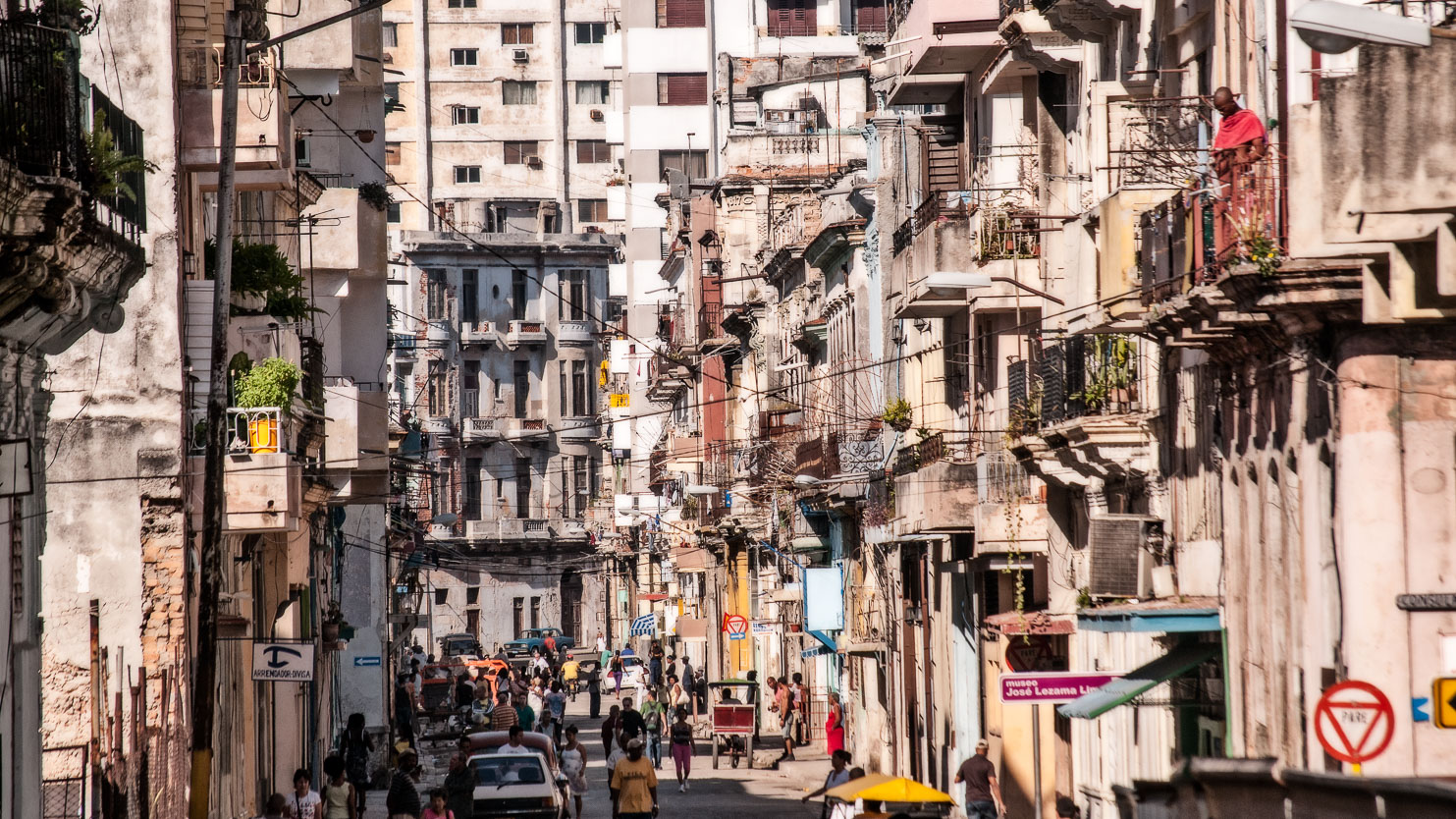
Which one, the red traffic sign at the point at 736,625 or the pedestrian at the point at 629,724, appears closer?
the pedestrian at the point at 629,724

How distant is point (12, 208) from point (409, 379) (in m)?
86.5

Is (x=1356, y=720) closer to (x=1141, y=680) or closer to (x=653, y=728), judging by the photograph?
(x=1141, y=680)

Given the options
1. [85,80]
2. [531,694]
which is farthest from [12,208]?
[531,694]

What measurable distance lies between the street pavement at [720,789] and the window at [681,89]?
35486mm

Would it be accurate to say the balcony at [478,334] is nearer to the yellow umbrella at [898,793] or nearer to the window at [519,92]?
the window at [519,92]

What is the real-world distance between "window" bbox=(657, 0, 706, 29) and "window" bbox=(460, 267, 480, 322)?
2388cm

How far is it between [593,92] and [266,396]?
84.8 meters

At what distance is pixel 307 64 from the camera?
30.6 metres

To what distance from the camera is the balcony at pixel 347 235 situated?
33125 millimetres

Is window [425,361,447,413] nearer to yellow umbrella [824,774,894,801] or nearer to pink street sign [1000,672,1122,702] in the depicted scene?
yellow umbrella [824,774,894,801]

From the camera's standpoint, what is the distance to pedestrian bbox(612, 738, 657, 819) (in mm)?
24906

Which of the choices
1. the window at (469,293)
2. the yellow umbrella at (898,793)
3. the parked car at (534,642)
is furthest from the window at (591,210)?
the yellow umbrella at (898,793)

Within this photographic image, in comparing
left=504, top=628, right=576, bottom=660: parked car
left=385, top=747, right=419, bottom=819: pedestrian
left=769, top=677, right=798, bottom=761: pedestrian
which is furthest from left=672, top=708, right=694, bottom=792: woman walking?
left=504, top=628, right=576, bottom=660: parked car

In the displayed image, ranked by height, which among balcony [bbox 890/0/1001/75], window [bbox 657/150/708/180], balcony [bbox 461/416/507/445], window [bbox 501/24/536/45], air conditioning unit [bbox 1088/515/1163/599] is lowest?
air conditioning unit [bbox 1088/515/1163/599]
